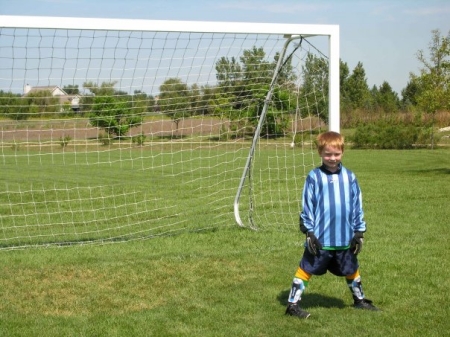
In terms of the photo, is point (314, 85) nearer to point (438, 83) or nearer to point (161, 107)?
point (161, 107)

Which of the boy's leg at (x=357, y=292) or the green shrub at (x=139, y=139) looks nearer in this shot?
the boy's leg at (x=357, y=292)

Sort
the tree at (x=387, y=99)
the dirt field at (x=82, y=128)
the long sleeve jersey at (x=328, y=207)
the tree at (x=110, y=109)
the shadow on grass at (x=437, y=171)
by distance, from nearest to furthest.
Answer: the long sleeve jersey at (x=328, y=207)
the tree at (x=110, y=109)
the dirt field at (x=82, y=128)
the shadow on grass at (x=437, y=171)
the tree at (x=387, y=99)

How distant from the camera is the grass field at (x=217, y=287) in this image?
18.3 ft

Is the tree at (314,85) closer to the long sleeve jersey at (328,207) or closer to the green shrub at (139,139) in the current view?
the green shrub at (139,139)

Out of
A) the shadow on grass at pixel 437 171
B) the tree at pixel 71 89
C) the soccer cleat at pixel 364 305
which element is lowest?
the shadow on grass at pixel 437 171

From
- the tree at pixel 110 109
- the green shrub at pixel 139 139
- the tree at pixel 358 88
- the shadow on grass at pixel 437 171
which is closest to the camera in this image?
the tree at pixel 110 109

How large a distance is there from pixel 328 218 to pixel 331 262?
Result: 1.32ft

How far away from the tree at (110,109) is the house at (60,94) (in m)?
0.19

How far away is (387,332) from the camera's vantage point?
17.6ft

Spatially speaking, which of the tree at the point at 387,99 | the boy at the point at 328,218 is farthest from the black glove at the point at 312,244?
the tree at the point at 387,99

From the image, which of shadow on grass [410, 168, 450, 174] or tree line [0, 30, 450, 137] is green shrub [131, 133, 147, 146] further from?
shadow on grass [410, 168, 450, 174]

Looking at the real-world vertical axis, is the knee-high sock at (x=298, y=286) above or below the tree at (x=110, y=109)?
below

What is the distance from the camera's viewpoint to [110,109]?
1023 centimetres

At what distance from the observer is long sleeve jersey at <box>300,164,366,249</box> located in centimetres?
571
